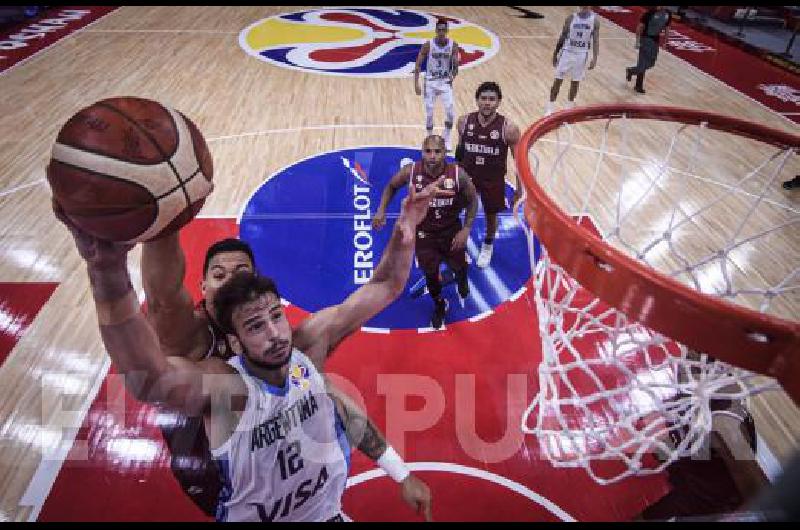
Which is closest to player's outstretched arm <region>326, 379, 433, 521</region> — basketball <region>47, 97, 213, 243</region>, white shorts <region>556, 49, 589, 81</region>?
basketball <region>47, 97, 213, 243</region>

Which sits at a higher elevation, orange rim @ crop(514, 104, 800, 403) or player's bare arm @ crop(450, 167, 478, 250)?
orange rim @ crop(514, 104, 800, 403)

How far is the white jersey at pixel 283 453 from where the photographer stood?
6.15 ft

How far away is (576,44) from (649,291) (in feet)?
24.7

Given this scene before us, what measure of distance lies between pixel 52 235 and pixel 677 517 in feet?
19.3

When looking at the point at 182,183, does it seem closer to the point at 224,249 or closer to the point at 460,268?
the point at 224,249

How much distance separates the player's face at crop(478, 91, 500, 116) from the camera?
14.5 feet

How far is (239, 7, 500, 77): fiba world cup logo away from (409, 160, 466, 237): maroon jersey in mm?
6485

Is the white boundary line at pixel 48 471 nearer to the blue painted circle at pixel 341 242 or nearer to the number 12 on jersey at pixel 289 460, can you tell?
the number 12 on jersey at pixel 289 460

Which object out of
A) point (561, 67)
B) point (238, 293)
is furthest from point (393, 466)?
point (561, 67)

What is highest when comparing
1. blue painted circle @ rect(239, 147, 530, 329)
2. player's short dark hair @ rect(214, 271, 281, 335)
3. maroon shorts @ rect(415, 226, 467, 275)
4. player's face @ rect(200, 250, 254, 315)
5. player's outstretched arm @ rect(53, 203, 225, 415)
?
player's outstretched arm @ rect(53, 203, 225, 415)

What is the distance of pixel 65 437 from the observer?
341 cm

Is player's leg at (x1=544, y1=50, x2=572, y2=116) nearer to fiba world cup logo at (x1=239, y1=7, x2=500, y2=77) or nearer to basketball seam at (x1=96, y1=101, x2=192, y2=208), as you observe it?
fiba world cup logo at (x1=239, y1=7, x2=500, y2=77)

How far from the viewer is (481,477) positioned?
3254mm

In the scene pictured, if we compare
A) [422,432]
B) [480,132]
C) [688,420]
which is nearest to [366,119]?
[480,132]
